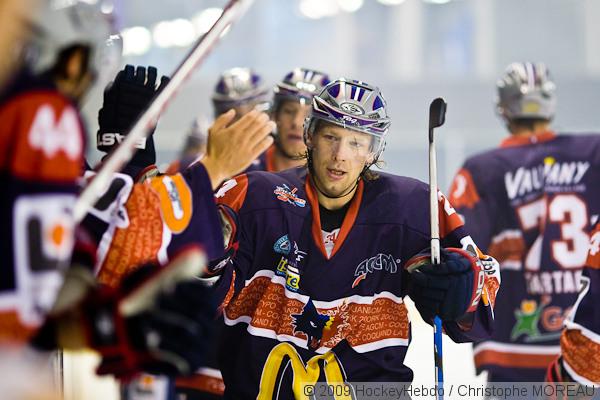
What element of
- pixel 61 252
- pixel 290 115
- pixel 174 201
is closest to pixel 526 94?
pixel 290 115

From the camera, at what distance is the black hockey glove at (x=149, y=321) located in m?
1.62

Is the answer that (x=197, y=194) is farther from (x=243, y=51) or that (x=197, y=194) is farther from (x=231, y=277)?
(x=243, y=51)

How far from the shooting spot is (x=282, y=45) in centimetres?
986

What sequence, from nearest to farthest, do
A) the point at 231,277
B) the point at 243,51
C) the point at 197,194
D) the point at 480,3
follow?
the point at 197,194 → the point at 231,277 → the point at 243,51 → the point at 480,3

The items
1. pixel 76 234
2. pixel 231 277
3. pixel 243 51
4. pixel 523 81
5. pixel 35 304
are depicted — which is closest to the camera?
pixel 35 304

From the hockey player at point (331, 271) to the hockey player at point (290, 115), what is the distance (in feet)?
4.16

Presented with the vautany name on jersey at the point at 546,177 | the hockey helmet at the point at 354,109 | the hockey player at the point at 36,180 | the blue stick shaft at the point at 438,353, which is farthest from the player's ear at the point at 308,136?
the vautany name on jersey at the point at 546,177

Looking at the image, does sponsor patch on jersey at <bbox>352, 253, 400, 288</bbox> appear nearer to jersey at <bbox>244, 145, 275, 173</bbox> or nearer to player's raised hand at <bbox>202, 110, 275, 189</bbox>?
player's raised hand at <bbox>202, 110, 275, 189</bbox>

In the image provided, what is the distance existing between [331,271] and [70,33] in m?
1.33

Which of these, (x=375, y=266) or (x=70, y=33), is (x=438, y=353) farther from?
(x=70, y=33)

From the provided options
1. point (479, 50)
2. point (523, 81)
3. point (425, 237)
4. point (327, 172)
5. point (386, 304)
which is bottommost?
point (386, 304)

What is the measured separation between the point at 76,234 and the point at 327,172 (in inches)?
46.4

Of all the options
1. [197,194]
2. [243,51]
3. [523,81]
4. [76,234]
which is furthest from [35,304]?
[243,51]

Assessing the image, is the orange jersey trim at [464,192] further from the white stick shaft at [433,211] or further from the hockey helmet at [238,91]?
the white stick shaft at [433,211]
